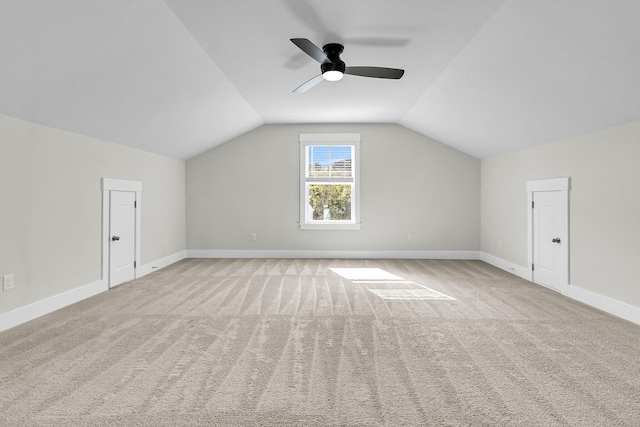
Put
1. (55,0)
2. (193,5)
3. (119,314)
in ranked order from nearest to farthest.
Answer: (55,0) < (193,5) < (119,314)

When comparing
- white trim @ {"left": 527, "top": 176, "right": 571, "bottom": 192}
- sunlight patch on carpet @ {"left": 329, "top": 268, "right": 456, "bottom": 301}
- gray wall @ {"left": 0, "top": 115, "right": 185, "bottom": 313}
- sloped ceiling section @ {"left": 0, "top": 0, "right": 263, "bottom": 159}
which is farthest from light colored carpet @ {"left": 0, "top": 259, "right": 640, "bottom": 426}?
sloped ceiling section @ {"left": 0, "top": 0, "right": 263, "bottom": 159}

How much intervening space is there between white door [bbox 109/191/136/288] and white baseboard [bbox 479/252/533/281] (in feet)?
18.2

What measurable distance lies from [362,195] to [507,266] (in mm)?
2671

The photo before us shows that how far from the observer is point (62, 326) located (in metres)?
2.88

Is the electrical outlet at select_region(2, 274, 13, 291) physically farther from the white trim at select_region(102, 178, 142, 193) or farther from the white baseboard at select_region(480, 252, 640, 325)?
the white baseboard at select_region(480, 252, 640, 325)

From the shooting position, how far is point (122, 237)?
4.43 meters

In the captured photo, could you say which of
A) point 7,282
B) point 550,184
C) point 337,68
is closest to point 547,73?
point 550,184

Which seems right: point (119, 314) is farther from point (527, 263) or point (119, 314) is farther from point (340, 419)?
point (527, 263)

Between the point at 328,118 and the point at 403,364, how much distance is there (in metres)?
4.57

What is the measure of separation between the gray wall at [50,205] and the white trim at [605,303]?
5470mm

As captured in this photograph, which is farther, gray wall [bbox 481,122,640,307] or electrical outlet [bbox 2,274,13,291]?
gray wall [bbox 481,122,640,307]

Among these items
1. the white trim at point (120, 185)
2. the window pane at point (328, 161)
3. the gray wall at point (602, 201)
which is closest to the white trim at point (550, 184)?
the gray wall at point (602, 201)

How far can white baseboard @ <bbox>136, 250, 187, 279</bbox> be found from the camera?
4.87 meters

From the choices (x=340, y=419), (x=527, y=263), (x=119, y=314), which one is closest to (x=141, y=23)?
(x=119, y=314)
